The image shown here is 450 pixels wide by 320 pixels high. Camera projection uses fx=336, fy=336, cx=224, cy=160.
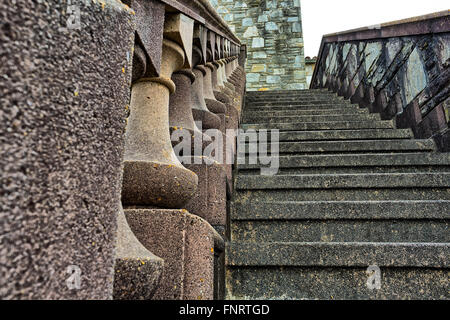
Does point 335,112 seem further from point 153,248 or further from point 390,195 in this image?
point 153,248

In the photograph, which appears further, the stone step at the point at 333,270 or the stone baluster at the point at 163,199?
the stone step at the point at 333,270

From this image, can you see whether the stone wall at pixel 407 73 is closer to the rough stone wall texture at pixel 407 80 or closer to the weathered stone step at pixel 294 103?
the rough stone wall texture at pixel 407 80

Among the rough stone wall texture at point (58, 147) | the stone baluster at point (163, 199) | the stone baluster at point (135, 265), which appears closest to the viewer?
the rough stone wall texture at point (58, 147)

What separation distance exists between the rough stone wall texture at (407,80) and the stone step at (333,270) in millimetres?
1754

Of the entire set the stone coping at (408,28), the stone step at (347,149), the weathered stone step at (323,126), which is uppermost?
the stone coping at (408,28)

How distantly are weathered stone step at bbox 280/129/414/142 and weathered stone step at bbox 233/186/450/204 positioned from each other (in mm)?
1038

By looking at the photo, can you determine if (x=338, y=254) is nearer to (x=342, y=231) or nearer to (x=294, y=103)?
(x=342, y=231)

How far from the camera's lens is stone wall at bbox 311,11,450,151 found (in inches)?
119

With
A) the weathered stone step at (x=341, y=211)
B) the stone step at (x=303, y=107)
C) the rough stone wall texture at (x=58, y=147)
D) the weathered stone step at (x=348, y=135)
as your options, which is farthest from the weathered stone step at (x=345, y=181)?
the stone step at (x=303, y=107)

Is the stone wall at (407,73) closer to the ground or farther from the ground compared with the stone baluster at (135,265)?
farther from the ground

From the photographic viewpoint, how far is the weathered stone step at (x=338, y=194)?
239cm

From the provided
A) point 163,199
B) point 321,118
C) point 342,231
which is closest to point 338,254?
point 342,231

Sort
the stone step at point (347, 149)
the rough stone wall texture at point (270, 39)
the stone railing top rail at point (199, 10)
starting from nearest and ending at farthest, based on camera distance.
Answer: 1. the stone railing top rail at point (199, 10)
2. the stone step at point (347, 149)
3. the rough stone wall texture at point (270, 39)

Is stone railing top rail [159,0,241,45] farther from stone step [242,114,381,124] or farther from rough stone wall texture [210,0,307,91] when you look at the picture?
rough stone wall texture [210,0,307,91]
